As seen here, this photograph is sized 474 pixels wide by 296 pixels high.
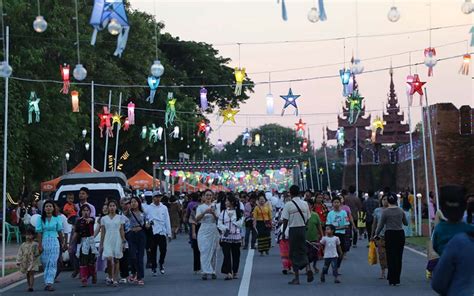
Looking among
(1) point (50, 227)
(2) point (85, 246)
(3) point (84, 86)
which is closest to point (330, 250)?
(2) point (85, 246)

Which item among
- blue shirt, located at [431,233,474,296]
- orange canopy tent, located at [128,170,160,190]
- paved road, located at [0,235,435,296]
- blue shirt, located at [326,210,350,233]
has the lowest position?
paved road, located at [0,235,435,296]

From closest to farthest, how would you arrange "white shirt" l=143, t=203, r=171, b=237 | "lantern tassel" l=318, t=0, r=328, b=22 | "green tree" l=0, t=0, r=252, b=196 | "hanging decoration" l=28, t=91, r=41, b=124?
"lantern tassel" l=318, t=0, r=328, b=22 → "white shirt" l=143, t=203, r=171, b=237 → "hanging decoration" l=28, t=91, r=41, b=124 → "green tree" l=0, t=0, r=252, b=196

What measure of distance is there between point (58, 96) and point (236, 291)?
27.0 metres

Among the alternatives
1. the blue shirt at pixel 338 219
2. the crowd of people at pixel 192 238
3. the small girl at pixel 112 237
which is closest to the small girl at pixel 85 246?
the crowd of people at pixel 192 238

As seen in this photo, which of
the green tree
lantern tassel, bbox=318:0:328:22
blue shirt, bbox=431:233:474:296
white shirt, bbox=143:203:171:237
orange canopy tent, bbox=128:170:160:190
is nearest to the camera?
blue shirt, bbox=431:233:474:296

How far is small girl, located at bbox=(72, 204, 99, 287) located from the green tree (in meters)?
15.5

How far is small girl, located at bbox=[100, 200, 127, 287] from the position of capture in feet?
61.9

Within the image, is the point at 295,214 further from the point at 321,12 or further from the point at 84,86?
the point at 84,86

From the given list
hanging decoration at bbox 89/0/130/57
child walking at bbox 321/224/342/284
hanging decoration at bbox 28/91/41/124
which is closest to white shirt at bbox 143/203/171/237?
child walking at bbox 321/224/342/284

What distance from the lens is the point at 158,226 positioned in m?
21.6

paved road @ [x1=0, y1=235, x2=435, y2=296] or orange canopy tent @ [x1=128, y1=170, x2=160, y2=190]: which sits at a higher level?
orange canopy tent @ [x1=128, y1=170, x2=160, y2=190]

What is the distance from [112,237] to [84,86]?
31079 millimetres

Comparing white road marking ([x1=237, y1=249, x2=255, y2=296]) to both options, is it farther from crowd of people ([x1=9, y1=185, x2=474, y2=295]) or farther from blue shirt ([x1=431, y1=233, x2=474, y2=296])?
blue shirt ([x1=431, y1=233, x2=474, y2=296])

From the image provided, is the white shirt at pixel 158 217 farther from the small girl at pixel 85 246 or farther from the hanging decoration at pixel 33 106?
the hanging decoration at pixel 33 106
